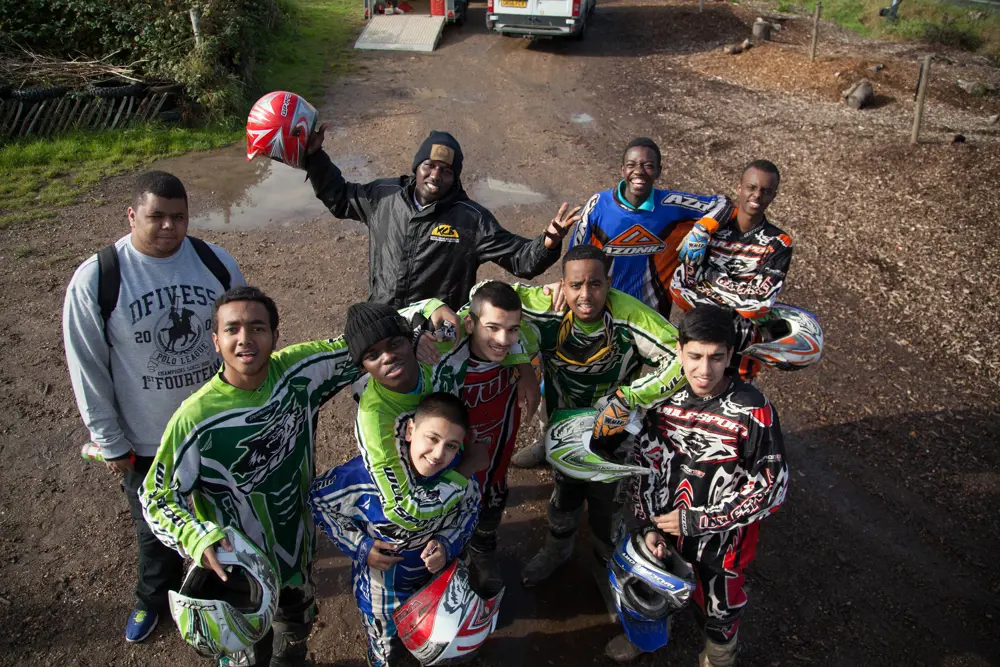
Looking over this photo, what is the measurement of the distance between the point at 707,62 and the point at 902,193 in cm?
747

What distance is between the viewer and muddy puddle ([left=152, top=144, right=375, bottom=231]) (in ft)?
30.7

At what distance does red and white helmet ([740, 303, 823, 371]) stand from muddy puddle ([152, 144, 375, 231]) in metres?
6.14

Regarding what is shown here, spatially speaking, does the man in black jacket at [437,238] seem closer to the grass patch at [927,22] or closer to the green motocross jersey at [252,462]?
the green motocross jersey at [252,462]

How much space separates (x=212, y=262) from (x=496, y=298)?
1.61m

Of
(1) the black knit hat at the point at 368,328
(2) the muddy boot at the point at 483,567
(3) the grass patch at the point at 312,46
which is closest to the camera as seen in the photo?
(1) the black knit hat at the point at 368,328

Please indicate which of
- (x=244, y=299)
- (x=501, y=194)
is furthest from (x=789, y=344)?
(x=501, y=194)

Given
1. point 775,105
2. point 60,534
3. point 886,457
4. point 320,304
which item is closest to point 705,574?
point 886,457

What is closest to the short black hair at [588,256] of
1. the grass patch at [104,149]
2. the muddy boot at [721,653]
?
the muddy boot at [721,653]

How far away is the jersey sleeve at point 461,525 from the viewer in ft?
11.8

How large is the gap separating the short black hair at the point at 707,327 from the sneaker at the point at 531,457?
241 centimetres

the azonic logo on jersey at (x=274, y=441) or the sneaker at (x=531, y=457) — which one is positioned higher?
the azonic logo on jersey at (x=274, y=441)

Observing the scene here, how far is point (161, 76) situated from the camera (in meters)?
12.0

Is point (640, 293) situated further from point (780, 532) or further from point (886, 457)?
point (886, 457)

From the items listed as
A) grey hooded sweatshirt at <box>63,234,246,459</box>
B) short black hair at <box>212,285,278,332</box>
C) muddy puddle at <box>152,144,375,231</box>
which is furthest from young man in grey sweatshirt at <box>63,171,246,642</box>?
muddy puddle at <box>152,144,375,231</box>
